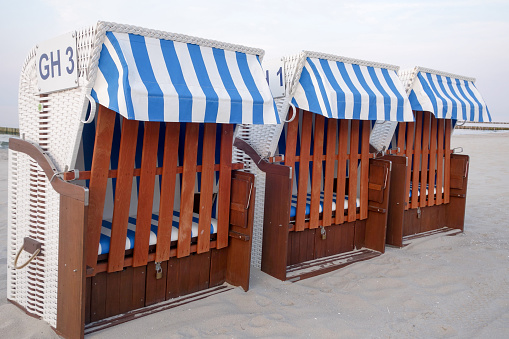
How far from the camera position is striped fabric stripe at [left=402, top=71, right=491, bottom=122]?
19.4 ft

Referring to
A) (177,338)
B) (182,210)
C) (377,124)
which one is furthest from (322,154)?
(177,338)

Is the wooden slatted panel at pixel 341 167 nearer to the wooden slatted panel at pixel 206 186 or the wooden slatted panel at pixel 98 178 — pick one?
the wooden slatted panel at pixel 206 186

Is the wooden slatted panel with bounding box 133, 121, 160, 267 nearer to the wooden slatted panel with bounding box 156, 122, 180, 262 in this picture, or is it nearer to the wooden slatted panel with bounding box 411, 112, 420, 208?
the wooden slatted panel with bounding box 156, 122, 180, 262

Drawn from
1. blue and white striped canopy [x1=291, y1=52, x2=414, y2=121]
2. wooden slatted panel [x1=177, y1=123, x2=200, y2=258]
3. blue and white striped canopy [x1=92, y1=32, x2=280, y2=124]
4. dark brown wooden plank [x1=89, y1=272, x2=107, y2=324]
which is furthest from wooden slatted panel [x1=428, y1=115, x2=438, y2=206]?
dark brown wooden plank [x1=89, y1=272, x2=107, y2=324]

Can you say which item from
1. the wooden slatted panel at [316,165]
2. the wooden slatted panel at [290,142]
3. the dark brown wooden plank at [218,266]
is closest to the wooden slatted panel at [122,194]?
the dark brown wooden plank at [218,266]

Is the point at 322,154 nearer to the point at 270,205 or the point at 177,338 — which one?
the point at 270,205

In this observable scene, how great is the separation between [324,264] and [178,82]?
2.69m

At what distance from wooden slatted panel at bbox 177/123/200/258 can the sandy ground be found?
53 cm

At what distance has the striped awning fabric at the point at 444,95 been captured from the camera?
234 inches

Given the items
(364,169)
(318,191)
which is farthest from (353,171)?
(318,191)

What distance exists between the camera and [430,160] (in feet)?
21.4

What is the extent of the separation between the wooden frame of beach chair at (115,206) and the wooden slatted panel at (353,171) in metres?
1.69

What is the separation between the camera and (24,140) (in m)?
3.45

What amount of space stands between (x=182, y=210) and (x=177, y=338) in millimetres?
994
